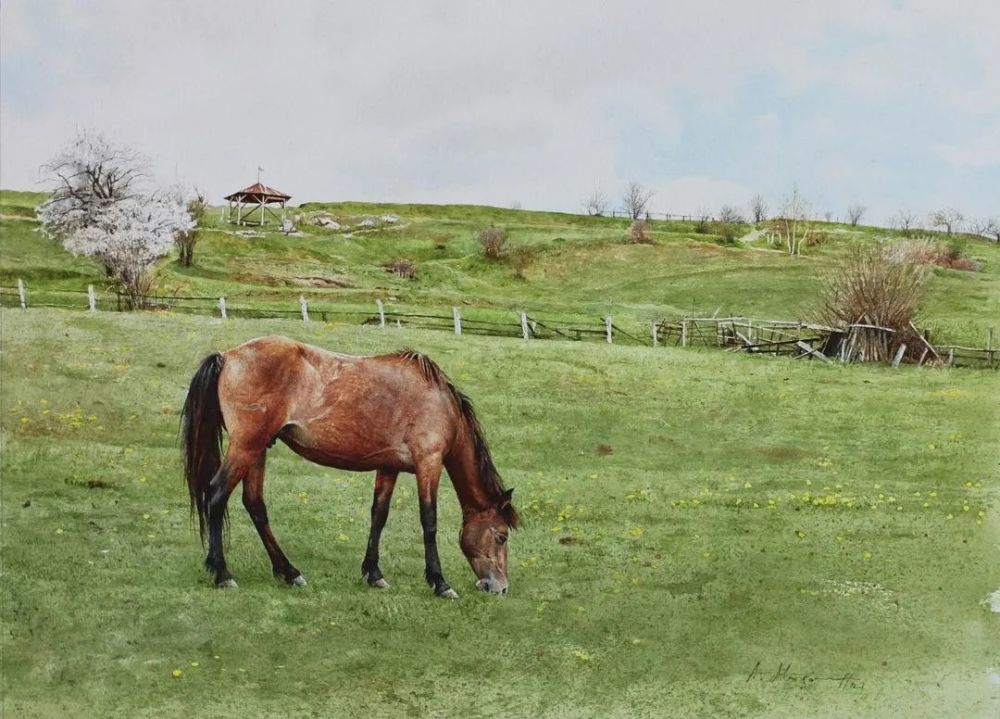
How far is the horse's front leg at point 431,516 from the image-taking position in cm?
1038

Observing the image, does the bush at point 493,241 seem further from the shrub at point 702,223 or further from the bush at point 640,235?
the shrub at point 702,223

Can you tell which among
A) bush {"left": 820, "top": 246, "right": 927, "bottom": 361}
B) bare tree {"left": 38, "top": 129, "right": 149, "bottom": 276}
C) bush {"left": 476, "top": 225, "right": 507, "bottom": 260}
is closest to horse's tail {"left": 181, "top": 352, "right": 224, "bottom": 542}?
bare tree {"left": 38, "top": 129, "right": 149, "bottom": 276}

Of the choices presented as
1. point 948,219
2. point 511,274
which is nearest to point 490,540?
point 948,219

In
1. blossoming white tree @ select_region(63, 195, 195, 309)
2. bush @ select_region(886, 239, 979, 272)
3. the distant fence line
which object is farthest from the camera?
blossoming white tree @ select_region(63, 195, 195, 309)

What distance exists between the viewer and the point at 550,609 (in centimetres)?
1058

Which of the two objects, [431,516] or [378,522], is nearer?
[431,516]

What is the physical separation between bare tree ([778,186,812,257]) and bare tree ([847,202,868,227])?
0.84 meters

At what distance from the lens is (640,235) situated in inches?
1687

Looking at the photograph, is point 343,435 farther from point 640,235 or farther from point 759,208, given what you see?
point 640,235

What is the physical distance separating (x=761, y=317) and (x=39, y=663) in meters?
18.4

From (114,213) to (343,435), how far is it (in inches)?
806

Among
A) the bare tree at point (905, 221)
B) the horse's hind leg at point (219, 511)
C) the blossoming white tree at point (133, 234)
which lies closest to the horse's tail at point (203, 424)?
the horse's hind leg at point (219, 511)
